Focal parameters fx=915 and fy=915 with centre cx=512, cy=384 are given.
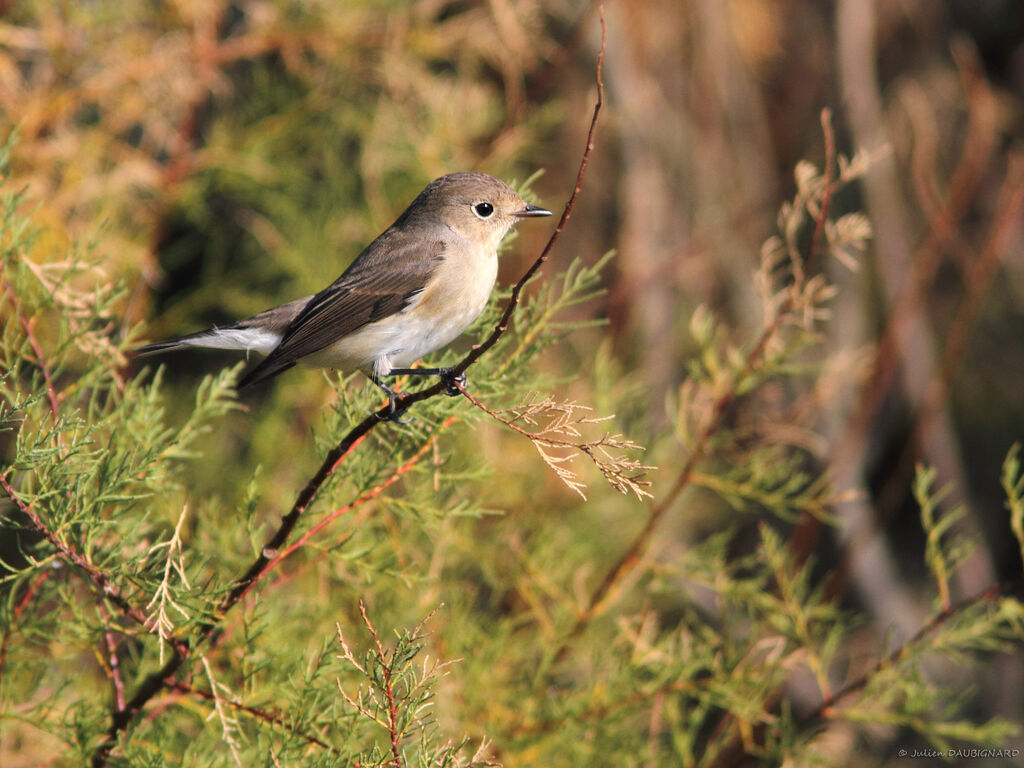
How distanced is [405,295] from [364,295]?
0.11 m

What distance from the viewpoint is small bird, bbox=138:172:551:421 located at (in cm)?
206

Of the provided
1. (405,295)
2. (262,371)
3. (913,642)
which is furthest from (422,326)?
(913,642)

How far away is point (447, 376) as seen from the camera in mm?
1393

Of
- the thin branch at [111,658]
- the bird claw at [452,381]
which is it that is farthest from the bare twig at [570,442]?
the thin branch at [111,658]

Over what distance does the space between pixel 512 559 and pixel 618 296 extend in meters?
1.03

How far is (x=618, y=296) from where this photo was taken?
10.5 feet

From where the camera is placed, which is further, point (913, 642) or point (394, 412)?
point (913, 642)

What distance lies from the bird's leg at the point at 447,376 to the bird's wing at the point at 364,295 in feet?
0.81

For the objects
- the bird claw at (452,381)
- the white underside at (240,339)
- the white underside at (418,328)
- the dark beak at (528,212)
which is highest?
the dark beak at (528,212)

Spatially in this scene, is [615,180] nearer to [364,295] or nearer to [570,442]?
[364,295]

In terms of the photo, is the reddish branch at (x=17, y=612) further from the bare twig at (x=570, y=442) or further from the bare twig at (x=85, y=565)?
the bare twig at (x=570, y=442)

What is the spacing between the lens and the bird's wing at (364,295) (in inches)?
82.7

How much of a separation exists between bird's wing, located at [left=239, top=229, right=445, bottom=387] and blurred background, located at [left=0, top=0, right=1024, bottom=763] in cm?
51

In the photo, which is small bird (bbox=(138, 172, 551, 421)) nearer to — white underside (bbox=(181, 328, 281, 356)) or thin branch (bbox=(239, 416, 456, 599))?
white underside (bbox=(181, 328, 281, 356))
